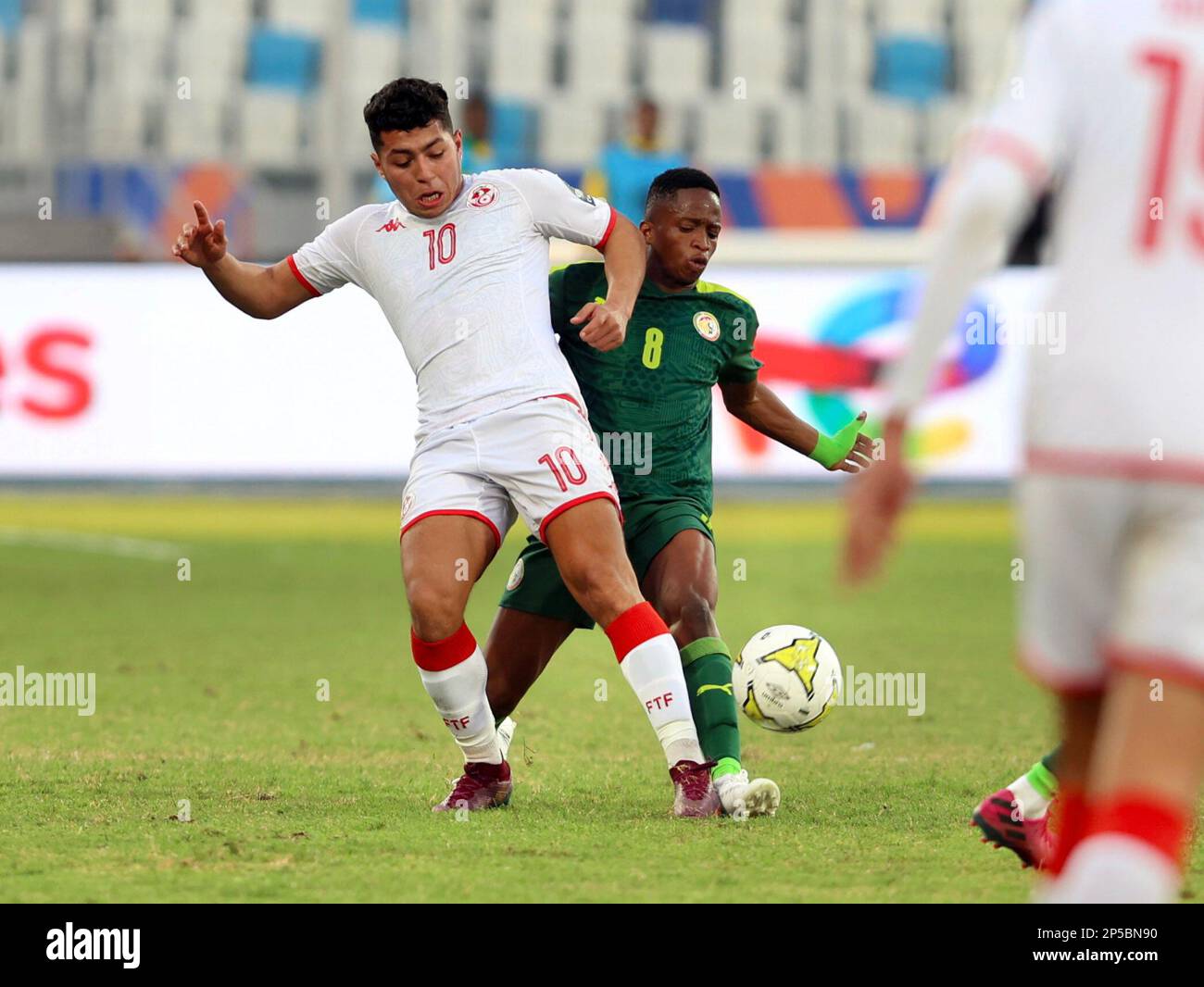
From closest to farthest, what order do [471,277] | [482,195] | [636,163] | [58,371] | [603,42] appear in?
[471,277] → [482,195] → [58,371] → [636,163] → [603,42]

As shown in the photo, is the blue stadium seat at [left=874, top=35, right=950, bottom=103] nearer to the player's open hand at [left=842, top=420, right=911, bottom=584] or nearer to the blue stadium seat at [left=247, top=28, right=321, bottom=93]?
the blue stadium seat at [left=247, top=28, right=321, bottom=93]

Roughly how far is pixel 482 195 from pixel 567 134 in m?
12.2

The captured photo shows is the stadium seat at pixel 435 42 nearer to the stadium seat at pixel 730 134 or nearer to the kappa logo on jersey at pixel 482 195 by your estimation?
the stadium seat at pixel 730 134

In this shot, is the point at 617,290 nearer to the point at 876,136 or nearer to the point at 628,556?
the point at 628,556

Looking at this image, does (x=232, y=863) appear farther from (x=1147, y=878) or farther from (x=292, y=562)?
(x=292, y=562)

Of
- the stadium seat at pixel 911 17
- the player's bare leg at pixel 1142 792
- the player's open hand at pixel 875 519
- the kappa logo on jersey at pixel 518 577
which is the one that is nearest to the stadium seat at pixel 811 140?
the stadium seat at pixel 911 17

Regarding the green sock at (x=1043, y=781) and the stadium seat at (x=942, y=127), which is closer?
the green sock at (x=1043, y=781)

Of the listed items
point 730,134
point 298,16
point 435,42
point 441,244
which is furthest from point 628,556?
point 298,16

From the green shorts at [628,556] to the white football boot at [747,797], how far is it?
0.69 meters

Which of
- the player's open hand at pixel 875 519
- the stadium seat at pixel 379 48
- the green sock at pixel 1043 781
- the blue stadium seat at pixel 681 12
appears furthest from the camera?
the blue stadium seat at pixel 681 12

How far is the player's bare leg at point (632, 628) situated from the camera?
4.79 meters

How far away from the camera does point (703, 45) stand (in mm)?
17453

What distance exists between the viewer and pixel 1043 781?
427 cm

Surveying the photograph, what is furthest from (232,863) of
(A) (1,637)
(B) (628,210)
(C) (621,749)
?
(B) (628,210)
